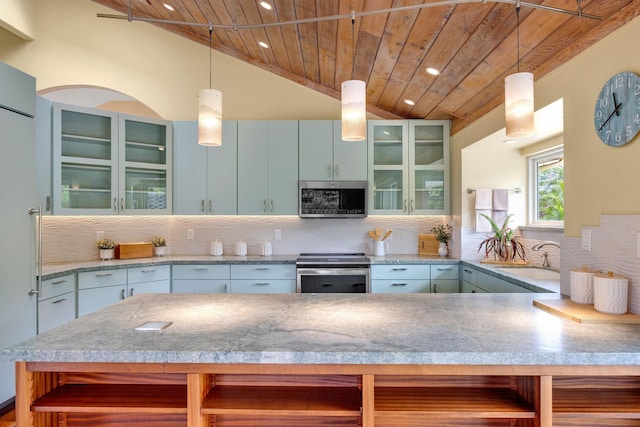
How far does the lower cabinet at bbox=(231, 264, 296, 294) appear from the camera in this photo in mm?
3584

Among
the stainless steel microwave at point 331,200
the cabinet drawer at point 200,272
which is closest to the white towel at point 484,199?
the stainless steel microwave at point 331,200

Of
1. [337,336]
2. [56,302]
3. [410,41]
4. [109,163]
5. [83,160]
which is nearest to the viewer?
[337,336]

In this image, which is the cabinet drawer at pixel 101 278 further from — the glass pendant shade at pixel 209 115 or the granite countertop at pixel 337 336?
the glass pendant shade at pixel 209 115

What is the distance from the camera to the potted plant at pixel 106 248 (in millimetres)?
3613

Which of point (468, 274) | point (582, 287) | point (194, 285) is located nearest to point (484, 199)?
point (468, 274)

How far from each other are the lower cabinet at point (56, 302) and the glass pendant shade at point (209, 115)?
1970 millimetres

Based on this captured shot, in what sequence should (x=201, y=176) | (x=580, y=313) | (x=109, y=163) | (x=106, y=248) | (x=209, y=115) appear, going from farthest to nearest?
(x=201, y=176) < (x=106, y=248) < (x=109, y=163) < (x=209, y=115) < (x=580, y=313)

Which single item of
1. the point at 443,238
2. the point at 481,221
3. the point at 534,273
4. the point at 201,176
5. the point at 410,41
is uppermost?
the point at 410,41

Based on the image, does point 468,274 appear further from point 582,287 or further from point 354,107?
point 354,107

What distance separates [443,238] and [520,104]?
2.58m

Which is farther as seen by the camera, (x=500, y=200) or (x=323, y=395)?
(x=500, y=200)

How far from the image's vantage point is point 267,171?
387cm

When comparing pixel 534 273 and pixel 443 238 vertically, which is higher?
pixel 443 238

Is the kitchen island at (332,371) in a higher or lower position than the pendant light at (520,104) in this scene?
lower
